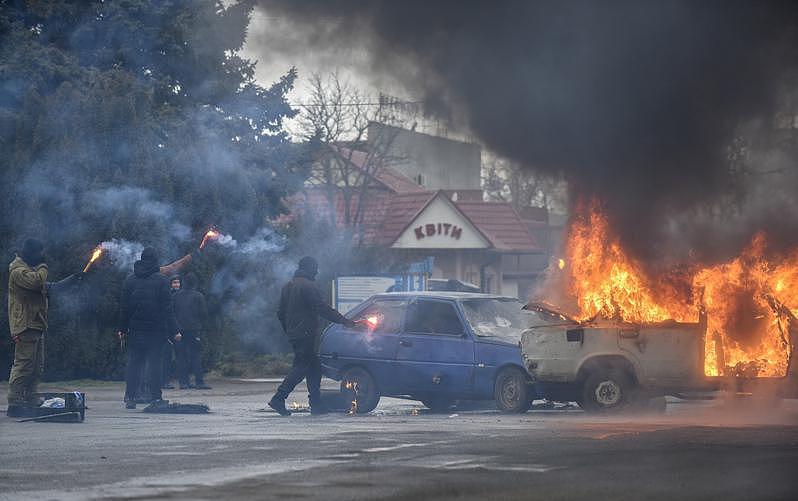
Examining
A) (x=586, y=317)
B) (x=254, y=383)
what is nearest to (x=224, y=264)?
(x=254, y=383)

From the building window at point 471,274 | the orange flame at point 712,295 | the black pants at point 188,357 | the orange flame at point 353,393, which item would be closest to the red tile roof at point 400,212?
the building window at point 471,274

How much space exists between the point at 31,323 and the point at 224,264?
36.7ft

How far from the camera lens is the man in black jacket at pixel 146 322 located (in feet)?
58.4

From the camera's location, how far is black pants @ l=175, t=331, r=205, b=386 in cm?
2289

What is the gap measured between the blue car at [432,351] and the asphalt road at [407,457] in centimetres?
109

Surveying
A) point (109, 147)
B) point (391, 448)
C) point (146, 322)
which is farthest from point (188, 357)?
point (391, 448)

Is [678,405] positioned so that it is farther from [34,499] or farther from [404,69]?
[34,499]

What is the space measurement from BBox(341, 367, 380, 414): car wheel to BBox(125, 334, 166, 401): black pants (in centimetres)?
257

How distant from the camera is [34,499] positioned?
8.81 metres

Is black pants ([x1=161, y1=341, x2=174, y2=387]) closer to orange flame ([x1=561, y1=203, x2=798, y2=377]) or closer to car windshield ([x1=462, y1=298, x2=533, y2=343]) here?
car windshield ([x1=462, y1=298, x2=533, y2=343])

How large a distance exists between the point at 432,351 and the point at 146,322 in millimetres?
3966

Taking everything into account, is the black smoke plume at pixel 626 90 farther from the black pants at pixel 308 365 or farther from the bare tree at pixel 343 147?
the bare tree at pixel 343 147

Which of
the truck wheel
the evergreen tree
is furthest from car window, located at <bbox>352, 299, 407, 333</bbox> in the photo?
the evergreen tree

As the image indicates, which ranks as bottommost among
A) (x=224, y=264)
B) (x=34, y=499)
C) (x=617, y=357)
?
(x=34, y=499)
